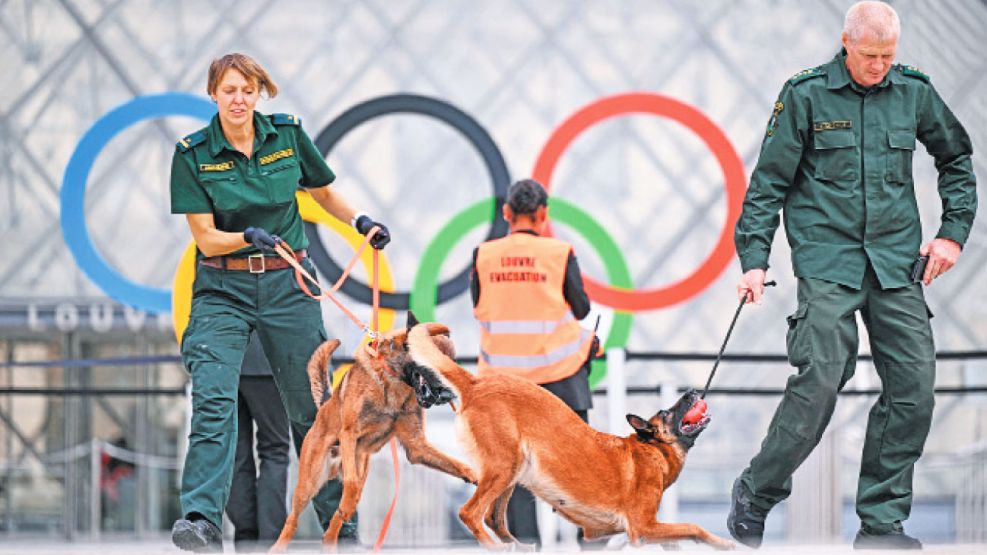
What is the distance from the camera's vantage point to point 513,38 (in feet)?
62.8

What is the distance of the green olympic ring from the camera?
8039mm

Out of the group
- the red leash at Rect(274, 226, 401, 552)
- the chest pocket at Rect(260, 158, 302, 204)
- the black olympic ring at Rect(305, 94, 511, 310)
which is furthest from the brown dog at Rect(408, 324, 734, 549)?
the black olympic ring at Rect(305, 94, 511, 310)

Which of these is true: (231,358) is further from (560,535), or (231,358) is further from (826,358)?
(560,535)

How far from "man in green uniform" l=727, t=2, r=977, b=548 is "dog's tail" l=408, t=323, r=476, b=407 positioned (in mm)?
765

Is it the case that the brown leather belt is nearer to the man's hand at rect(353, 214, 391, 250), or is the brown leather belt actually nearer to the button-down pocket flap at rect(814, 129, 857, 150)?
the man's hand at rect(353, 214, 391, 250)

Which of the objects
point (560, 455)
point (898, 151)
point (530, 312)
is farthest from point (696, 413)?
point (530, 312)

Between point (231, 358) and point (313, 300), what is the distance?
288mm

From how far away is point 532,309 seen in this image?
17.3 ft

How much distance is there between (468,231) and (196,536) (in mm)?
4466

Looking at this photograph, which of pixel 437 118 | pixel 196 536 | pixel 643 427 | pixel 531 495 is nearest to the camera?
pixel 196 536

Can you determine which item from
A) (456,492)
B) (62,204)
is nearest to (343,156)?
(456,492)

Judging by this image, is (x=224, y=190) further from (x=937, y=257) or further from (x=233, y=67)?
(x=937, y=257)

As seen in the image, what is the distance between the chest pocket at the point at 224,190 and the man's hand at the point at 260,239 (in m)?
0.12

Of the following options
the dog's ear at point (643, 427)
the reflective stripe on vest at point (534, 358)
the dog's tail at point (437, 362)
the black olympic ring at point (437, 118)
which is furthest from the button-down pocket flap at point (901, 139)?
the black olympic ring at point (437, 118)
